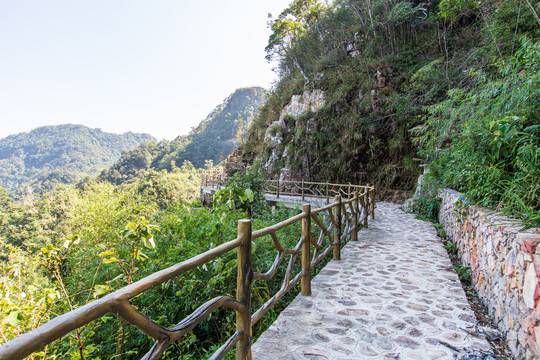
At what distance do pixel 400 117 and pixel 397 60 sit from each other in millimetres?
3846

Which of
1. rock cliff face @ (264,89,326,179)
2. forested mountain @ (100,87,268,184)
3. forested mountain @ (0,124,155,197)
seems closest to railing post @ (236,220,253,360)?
rock cliff face @ (264,89,326,179)

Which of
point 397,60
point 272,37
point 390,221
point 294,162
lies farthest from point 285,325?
point 272,37

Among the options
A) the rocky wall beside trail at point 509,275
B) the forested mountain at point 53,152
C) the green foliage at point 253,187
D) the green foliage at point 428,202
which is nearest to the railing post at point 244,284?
the rocky wall beside trail at point 509,275

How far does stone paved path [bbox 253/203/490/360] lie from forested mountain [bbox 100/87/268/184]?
4773 centimetres

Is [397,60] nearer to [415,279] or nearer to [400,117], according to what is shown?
[400,117]

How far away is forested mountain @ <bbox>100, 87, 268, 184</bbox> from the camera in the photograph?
192 feet

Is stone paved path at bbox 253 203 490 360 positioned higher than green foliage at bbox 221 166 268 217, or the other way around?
green foliage at bbox 221 166 268 217

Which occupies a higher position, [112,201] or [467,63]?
[467,63]

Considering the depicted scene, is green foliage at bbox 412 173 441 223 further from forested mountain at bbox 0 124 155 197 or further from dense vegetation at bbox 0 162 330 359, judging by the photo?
A: forested mountain at bbox 0 124 155 197

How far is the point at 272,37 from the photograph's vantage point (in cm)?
2131

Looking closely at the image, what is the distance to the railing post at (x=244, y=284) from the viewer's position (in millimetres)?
1780

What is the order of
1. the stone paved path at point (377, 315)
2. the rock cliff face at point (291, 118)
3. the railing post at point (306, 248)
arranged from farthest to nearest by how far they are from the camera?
the rock cliff face at point (291, 118) → the railing post at point (306, 248) → the stone paved path at point (377, 315)

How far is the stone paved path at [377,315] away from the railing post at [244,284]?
0.37 meters

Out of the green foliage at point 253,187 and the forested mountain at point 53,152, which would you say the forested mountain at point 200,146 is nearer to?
the forested mountain at point 53,152
